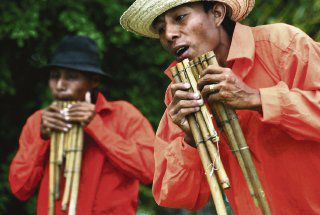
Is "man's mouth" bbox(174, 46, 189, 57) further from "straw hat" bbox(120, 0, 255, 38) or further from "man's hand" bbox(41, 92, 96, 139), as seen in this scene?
"man's hand" bbox(41, 92, 96, 139)

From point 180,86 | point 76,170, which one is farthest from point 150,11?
point 76,170

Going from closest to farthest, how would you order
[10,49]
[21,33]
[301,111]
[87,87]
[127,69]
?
[301,111], [87,87], [21,33], [10,49], [127,69]

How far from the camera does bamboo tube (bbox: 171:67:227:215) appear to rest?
2611mm

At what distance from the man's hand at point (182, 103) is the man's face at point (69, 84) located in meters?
1.65

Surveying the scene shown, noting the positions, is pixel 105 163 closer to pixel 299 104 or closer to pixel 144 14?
pixel 144 14

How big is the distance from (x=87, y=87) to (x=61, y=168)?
59 centimetres

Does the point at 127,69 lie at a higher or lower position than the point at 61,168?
higher

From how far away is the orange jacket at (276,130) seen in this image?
254 centimetres

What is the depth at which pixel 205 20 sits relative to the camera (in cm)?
291

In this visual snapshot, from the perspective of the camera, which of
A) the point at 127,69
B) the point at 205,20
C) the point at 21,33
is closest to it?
the point at 205,20

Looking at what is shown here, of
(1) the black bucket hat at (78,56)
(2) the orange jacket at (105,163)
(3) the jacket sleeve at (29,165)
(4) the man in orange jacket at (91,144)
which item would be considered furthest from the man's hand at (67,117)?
(1) the black bucket hat at (78,56)

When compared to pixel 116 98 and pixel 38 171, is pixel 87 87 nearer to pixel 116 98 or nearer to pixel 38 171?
pixel 38 171

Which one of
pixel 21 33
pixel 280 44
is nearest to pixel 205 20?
pixel 280 44

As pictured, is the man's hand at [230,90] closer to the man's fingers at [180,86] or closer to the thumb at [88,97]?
the man's fingers at [180,86]
